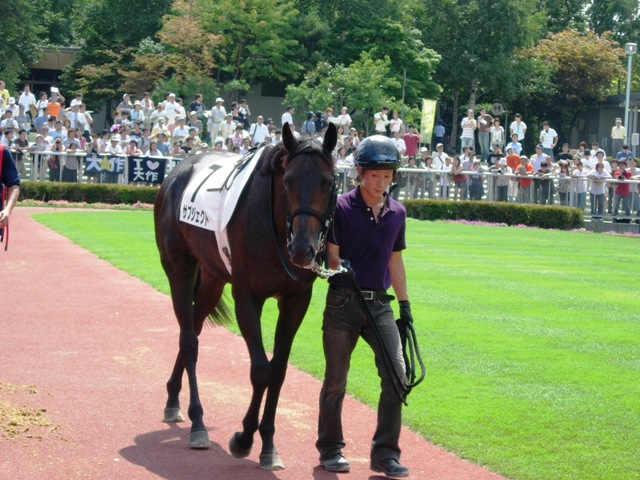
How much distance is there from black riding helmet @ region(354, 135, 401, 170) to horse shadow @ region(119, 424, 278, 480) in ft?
5.93

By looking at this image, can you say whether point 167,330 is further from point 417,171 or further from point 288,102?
point 288,102

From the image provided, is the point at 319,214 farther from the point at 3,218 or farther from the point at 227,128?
the point at 227,128

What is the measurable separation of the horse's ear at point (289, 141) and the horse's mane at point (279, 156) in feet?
0.08

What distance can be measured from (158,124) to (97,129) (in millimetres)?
20981

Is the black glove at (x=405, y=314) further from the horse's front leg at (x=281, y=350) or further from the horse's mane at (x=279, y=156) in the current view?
the horse's mane at (x=279, y=156)

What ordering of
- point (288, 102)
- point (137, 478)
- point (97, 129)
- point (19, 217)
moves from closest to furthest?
point (137, 478) → point (19, 217) → point (288, 102) → point (97, 129)

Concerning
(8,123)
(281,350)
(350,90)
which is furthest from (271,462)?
(350,90)

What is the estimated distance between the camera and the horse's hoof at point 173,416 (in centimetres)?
661

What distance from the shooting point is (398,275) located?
5648 millimetres

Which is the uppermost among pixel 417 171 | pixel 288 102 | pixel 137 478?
pixel 288 102

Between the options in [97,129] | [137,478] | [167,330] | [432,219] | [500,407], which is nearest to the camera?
[137,478]

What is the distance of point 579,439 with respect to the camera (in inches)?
248

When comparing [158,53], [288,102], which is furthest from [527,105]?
[158,53]

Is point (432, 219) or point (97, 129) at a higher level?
point (97, 129)
